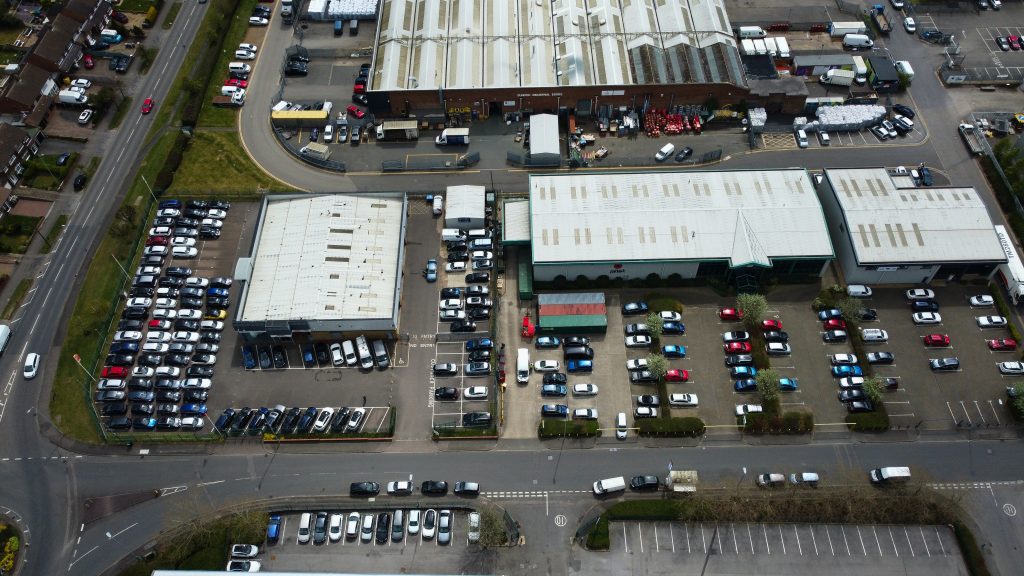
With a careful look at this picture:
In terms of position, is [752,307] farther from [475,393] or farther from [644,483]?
[475,393]

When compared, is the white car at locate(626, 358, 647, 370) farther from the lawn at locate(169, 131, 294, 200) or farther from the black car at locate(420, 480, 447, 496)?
the lawn at locate(169, 131, 294, 200)

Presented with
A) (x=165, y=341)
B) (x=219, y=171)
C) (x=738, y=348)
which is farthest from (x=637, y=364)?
(x=219, y=171)

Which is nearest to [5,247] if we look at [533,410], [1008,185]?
[533,410]

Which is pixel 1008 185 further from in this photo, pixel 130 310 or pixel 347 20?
pixel 130 310

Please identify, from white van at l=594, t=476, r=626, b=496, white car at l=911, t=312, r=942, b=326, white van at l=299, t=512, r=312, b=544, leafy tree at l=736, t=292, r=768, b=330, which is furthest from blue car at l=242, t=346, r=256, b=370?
white car at l=911, t=312, r=942, b=326

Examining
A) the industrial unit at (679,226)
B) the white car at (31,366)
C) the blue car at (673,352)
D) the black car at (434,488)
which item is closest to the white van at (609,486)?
the black car at (434,488)

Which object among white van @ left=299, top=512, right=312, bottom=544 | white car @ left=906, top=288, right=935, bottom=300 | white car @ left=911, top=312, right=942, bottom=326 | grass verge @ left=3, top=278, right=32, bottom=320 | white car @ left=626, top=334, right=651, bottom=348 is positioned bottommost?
white van @ left=299, top=512, right=312, bottom=544

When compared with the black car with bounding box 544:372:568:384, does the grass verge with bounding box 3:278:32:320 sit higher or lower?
higher
